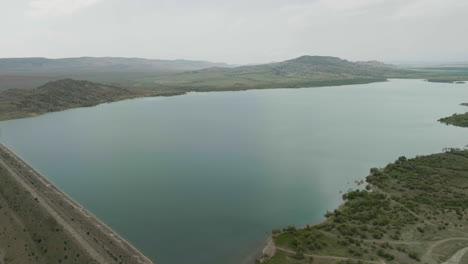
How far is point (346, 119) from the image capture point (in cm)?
9031

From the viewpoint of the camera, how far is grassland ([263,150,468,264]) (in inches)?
979

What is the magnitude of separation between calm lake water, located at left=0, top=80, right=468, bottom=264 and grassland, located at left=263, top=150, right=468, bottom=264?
322 cm

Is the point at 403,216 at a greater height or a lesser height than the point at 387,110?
lesser

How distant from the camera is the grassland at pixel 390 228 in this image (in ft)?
81.6

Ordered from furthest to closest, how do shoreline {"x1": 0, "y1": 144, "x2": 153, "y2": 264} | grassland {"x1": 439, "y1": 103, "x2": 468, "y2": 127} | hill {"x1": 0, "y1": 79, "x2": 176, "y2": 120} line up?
hill {"x1": 0, "y1": 79, "x2": 176, "y2": 120} < grassland {"x1": 439, "y1": 103, "x2": 468, "y2": 127} < shoreline {"x1": 0, "y1": 144, "x2": 153, "y2": 264}

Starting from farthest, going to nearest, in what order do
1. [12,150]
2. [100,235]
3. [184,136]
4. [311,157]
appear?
[184,136], [12,150], [311,157], [100,235]

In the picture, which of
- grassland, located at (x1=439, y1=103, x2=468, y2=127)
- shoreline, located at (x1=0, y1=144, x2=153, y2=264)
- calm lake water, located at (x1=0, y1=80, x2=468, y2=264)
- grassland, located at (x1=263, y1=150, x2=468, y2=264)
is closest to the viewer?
grassland, located at (x1=263, y1=150, x2=468, y2=264)

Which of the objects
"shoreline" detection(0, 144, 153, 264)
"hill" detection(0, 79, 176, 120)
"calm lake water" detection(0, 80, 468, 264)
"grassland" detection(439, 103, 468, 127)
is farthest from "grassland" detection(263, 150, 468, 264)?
"hill" detection(0, 79, 176, 120)

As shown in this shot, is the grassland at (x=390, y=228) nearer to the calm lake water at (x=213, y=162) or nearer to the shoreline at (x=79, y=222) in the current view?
the calm lake water at (x=213, y=162)

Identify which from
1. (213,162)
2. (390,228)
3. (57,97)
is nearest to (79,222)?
(213,162)

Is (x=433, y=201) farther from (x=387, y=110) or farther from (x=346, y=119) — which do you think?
(x=387, y=110)

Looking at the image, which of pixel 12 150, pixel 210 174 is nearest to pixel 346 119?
pixel 210 174

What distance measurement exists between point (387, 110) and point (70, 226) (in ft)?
355

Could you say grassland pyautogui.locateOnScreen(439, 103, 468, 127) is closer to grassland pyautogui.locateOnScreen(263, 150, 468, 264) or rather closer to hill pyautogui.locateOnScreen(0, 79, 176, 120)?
grassland pyautogui.locateOnScreen(263, 150, 468, 264)
